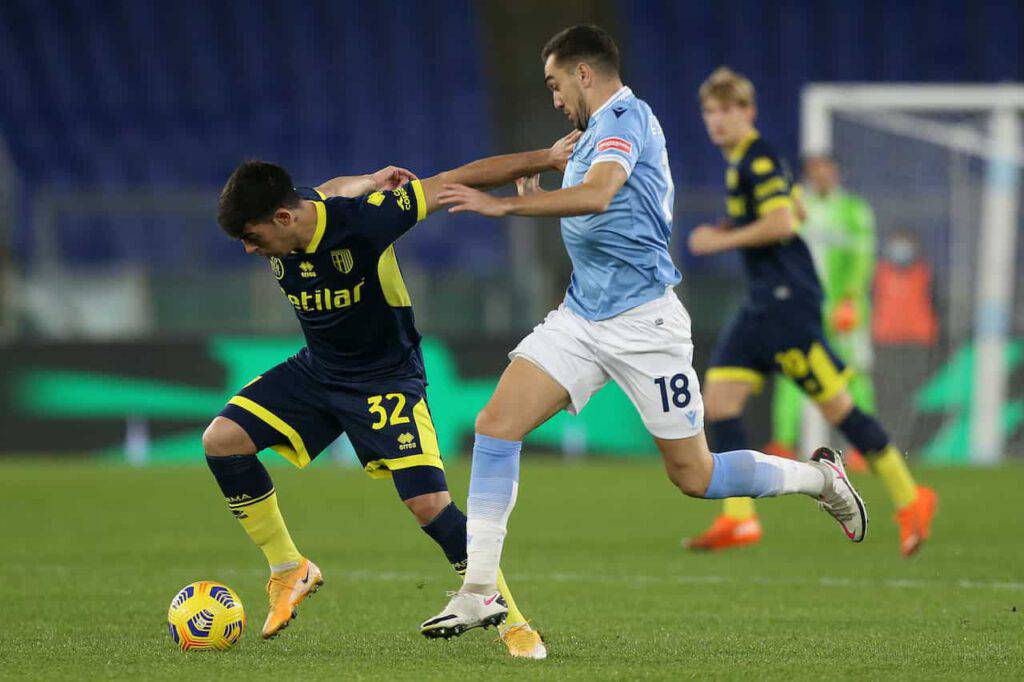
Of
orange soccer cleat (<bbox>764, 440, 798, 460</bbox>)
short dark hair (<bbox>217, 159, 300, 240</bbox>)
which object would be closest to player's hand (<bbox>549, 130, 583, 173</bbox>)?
short dark hair (<bbox>217, 159, 300, 240</bbox>)

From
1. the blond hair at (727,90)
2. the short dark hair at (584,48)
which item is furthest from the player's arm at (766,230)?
the short dark hair at (584,48)

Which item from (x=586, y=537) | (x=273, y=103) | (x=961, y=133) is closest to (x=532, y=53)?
(x=273, y=103)

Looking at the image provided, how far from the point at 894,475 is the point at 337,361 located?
3.71 meters

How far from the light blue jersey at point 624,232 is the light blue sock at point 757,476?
2.16ft

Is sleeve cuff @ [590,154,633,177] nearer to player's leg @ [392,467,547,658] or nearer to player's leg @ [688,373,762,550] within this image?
player's leg @ [392,467,547,658]

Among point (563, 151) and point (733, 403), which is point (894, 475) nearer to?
point (733, 403)

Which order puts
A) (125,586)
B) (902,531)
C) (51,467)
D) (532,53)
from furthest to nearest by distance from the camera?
1. (532,53)
2. (51,467)
3. (902,531)
4. (125,586)

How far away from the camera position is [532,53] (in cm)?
2009

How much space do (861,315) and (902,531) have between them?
14.7ft

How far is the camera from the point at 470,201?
16.0 feet

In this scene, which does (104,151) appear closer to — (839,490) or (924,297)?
(924,297)

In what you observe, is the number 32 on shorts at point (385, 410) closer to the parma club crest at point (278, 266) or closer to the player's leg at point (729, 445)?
the parma club crest at point (278, 266)

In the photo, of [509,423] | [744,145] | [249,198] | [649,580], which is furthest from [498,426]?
[744,145]

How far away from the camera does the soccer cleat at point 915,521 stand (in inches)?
312
